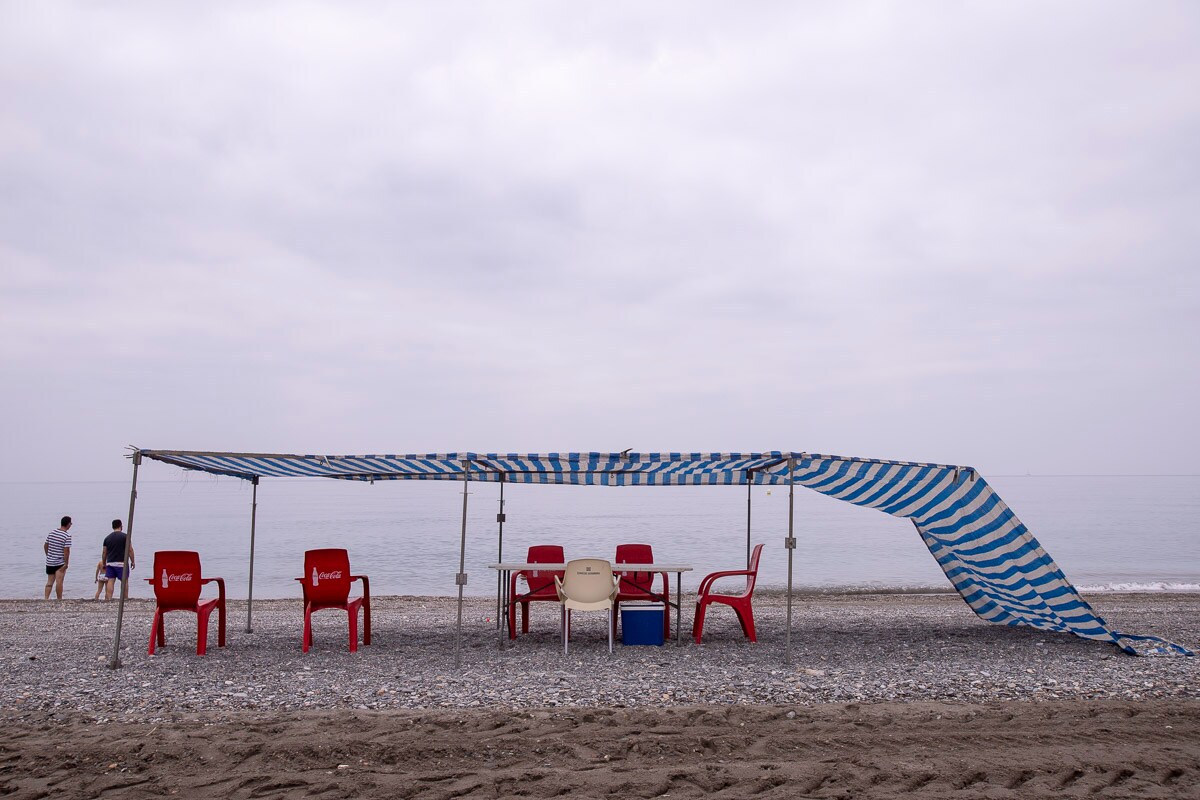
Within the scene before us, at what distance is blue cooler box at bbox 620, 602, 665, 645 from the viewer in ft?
25.4

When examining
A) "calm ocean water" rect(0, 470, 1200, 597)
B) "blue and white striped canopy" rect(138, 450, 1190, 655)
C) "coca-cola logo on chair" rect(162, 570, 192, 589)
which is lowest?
"calm ocean water" rect(0, 470, 1200, 597)

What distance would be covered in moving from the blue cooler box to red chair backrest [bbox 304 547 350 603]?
2.48 metres

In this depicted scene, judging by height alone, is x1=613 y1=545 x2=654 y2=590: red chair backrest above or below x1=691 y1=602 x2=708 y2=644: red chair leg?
above

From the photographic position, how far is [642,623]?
25.4 ft

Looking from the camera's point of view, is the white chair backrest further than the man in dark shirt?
No

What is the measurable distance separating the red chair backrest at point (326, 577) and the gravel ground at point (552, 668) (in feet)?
1.63

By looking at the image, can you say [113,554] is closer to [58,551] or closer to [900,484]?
[58,551]

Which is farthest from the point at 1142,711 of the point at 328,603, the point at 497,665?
A: the point at 328,603

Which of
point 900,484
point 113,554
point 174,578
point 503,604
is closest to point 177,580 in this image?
point 174,578

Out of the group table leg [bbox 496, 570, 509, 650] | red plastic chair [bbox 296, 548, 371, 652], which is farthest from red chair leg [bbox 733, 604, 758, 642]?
red plastic chair [bbox 296, 548, 371, 652]

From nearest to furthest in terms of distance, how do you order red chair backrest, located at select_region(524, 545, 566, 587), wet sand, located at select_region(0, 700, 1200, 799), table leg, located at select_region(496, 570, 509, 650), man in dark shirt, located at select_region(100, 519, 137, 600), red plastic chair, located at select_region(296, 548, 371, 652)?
wet sand, located at select_region(0, 700, 1200, 799)
red plastic chair, located at select_region(296, 548, 371, 652)
table leg, located at select_region(496, 570, 509, 650)
red chair backrest, located at select_region(524, 545, 566, 587)
man in dark shirt, located at select_region(100, 519, 137, 600)

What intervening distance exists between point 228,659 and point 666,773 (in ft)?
14.9

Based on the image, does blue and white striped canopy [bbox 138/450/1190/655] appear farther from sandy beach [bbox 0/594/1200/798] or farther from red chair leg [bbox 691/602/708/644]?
red chair leg [bbox 691/602/708/644]

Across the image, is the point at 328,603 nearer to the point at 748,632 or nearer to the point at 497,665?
the point at 497,665
